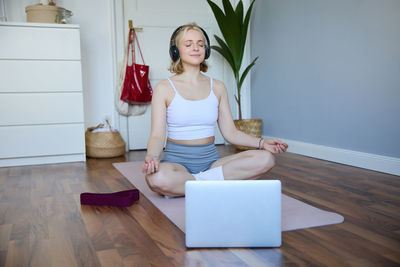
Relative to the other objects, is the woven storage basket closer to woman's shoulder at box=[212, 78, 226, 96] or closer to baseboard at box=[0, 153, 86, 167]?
baseboard at box=[0, 153, 86, 167]

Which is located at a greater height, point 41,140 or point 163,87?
point 163,87

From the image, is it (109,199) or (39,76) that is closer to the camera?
(109,199)

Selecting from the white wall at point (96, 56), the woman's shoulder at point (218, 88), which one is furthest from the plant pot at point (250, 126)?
the woman's shoulder at point (218, 88)

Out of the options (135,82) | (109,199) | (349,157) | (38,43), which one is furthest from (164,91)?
(135,82)

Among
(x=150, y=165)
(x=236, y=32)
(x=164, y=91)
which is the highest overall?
(x=236, y=32)

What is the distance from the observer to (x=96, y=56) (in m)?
3.76

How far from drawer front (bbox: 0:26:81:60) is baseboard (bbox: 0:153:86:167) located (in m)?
0.81

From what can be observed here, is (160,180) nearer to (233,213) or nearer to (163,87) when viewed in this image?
(163,87)

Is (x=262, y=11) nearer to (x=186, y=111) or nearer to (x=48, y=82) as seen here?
(x=48, y=82)

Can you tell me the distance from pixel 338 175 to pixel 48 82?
2317 millimetres

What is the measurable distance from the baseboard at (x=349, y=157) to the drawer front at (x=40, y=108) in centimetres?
190

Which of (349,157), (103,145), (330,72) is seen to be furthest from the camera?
(103,145)

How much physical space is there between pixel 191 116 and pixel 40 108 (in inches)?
70.0

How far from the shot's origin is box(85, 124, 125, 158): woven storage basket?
343 cm
